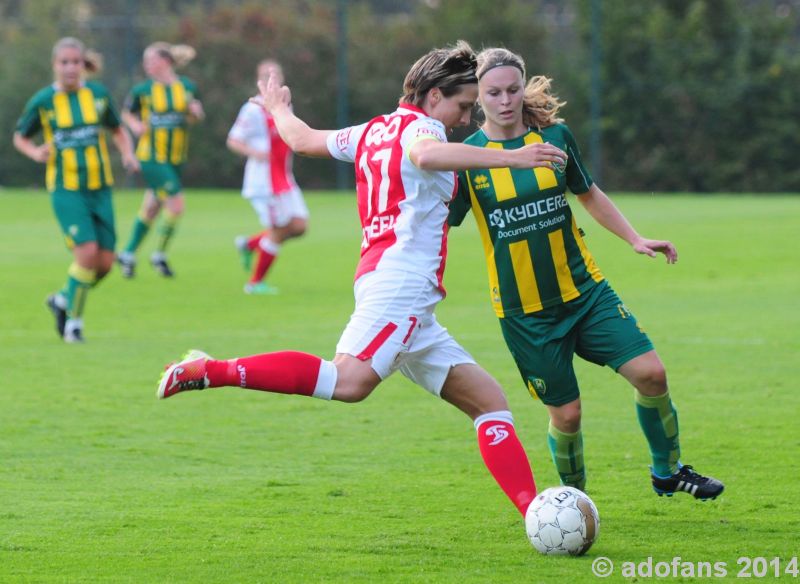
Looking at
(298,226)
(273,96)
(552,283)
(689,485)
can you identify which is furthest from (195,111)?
(689,485)

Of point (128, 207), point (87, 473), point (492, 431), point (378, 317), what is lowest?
point (128, 207)

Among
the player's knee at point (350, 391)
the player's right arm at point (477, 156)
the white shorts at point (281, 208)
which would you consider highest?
the player's right arm at point (477, 156)

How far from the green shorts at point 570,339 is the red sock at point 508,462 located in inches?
16.9

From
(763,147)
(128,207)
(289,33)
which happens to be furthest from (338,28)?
(763,147)

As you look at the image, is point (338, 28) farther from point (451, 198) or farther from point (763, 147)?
point (451, 198)

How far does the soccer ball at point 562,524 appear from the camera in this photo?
4.84 meters

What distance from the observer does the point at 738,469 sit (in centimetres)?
633

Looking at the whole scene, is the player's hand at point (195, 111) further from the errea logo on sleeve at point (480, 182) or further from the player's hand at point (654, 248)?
the player's hand at point (654, 248)

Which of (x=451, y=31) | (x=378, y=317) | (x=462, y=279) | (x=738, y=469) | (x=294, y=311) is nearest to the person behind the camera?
(x=378, y=317)

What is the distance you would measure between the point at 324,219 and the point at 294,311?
11397mm

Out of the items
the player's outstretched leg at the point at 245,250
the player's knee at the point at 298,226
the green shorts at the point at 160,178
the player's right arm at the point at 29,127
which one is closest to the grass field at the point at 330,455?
the player's knee at the point at 298,226

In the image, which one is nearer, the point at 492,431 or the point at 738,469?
the point at 492,431

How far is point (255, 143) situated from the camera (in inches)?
579

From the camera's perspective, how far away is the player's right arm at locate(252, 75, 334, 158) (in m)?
5.32
